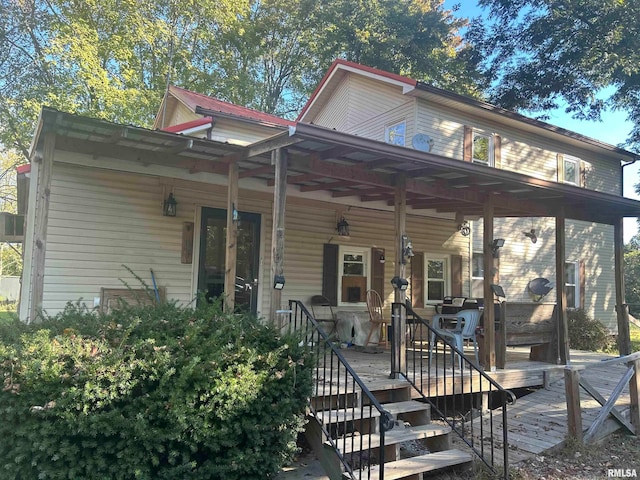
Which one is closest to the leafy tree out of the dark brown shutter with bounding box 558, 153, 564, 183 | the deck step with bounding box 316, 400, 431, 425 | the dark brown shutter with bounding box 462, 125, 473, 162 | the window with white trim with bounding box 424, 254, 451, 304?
the dark brown shutter with bounding box 558, 153, 564, 183

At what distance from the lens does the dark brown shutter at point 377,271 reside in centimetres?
934

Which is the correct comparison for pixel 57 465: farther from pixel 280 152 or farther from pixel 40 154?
pixel 40 154

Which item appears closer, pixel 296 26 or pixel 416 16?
pixel 416 16

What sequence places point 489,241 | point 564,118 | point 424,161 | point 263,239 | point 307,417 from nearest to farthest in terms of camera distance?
point 307,417
point 424,161
point 489,241
point 263,239
point 564,118

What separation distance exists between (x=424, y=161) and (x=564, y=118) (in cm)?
1494

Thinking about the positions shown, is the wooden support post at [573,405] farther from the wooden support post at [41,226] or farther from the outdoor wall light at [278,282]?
the wooden support post at [41,226]

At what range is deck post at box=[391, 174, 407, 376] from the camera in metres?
5.45

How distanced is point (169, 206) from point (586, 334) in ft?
35.8

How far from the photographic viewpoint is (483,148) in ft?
40.1

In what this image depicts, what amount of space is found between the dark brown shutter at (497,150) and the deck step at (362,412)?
843 cm

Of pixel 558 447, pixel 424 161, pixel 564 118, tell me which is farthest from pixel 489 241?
pixel 564 118

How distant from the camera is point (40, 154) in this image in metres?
5.86

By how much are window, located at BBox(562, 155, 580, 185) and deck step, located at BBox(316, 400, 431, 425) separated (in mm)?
11067

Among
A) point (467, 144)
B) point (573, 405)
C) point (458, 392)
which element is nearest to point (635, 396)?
point (573, 405)
